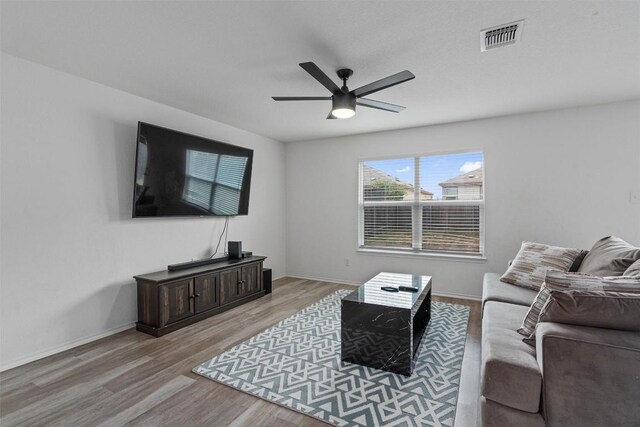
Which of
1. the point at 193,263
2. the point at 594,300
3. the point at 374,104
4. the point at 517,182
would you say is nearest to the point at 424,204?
the point at 517,182

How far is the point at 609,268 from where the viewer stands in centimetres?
221

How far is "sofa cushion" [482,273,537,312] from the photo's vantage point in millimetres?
2526

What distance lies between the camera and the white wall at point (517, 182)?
11.5ft

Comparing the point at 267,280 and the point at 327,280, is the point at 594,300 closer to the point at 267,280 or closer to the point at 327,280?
the point at 267,280

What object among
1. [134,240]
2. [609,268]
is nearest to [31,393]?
[134,240]

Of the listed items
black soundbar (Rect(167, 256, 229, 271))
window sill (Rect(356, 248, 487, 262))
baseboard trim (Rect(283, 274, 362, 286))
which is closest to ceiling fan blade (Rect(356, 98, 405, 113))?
window sill (Rect(356, 248, 487, 262))

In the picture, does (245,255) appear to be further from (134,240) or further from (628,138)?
(628,138)

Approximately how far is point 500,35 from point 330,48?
1.21 m

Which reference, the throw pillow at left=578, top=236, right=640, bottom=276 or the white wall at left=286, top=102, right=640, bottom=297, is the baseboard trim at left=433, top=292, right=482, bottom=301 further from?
the throw pillow at left=578, top=236, right=640, bottom=276

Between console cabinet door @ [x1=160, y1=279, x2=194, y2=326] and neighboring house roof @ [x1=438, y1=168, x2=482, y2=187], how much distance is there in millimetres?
3692

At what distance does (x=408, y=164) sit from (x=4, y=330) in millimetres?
4794

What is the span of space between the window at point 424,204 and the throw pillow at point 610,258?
1619 mm

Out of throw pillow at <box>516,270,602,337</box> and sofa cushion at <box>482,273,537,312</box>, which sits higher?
throw pillow at <box>516,270,602,337</box>

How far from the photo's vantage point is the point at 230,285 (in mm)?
3795
